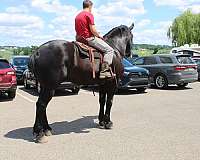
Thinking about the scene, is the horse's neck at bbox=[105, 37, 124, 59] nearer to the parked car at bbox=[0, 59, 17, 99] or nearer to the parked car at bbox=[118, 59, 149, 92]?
the parked car at bbox=[0, 59, 17, 99]

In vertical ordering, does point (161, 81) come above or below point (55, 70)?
below

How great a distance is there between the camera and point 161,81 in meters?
19.4

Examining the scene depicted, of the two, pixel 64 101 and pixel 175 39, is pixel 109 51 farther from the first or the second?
pixel 175 39

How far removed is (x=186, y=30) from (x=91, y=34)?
186ft

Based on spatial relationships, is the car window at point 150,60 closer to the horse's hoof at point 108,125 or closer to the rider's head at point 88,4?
the horse's hoof at point 108,125

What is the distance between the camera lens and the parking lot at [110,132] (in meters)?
6.72

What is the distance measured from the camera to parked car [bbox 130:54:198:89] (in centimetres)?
1861

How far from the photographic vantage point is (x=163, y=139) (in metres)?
7.73

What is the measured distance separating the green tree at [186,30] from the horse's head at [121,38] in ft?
178

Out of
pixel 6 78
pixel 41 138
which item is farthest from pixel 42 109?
pixel 6 78

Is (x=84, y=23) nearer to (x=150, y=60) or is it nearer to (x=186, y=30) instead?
(x=150, y=60)

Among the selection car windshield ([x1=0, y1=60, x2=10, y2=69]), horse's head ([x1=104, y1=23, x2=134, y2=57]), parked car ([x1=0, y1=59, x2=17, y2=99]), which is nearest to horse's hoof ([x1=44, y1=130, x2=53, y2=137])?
horse's head ([x1=104, y1=23, x2=134, y2=57])

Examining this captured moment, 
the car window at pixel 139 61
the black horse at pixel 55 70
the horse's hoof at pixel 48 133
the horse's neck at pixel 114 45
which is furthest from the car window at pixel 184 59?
the horse's hoof at pixel 48 133

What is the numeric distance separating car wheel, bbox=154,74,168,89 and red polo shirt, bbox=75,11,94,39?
431 inches
